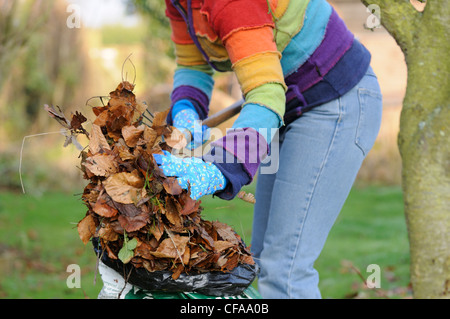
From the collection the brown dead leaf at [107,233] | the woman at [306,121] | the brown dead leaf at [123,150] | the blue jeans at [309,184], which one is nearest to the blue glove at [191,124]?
the woman at [306,121]

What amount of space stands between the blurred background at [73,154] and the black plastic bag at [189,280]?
0.80 ft

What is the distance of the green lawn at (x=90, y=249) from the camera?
14.3 ft

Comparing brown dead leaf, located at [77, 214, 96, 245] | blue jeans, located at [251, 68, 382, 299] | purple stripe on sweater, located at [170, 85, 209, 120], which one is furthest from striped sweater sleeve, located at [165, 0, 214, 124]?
brown dead leaf, located at [77, 214, 96, 245]

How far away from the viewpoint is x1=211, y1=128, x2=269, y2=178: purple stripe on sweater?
1707mm

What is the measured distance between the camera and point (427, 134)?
2410mm

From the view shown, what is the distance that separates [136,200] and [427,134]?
144cm

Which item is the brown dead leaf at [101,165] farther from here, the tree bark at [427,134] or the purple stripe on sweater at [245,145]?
the tree bark at [427,134]

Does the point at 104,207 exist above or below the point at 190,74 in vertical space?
below

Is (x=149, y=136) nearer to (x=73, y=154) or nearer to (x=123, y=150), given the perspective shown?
(x=123, y=150)

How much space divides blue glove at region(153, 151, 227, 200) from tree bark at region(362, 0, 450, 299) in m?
1.19

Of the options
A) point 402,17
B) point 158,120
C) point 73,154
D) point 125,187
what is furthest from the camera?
point 73,154

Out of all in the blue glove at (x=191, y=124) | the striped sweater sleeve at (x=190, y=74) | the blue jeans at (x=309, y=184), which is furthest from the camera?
the striped sweater sleeve at (x=190, y=74)

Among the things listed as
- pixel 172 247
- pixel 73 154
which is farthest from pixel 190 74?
pixel 73 154

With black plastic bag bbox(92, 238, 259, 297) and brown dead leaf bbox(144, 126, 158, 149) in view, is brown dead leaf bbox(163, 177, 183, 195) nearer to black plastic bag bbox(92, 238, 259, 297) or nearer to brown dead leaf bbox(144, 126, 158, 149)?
brown dead leaf bbox(144, 126, 158, 149)
